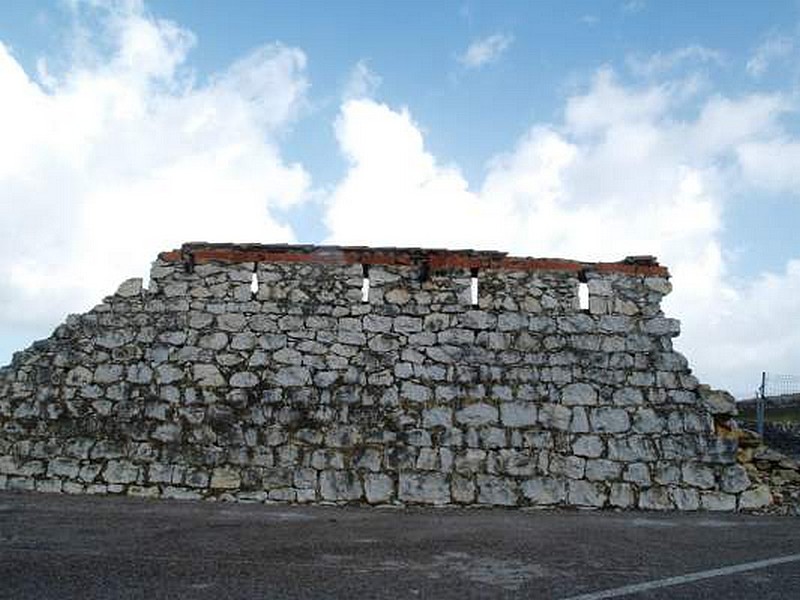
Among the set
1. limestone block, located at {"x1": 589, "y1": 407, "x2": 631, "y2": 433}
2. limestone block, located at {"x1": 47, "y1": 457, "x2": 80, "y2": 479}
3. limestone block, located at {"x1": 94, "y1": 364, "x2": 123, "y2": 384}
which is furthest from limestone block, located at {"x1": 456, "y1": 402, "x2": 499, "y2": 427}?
limestone block, located at {"x1": 47, "y1": 457, "x2": 80, "y2": 479}

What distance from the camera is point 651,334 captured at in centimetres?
840

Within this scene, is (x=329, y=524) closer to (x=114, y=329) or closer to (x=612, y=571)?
(x=612, y=571)

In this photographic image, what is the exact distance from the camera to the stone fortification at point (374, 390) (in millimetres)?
7719

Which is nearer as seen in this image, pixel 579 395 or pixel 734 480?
pixel 734 480

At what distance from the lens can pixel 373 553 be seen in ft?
15.7

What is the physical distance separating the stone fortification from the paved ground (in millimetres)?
698

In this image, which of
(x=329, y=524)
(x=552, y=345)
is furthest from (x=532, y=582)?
(x=552, y=345)

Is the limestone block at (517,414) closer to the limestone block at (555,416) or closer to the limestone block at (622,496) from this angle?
the limestone block at (555,416)

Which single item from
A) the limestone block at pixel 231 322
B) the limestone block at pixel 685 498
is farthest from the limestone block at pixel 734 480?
the limestone block at pixel 231 322

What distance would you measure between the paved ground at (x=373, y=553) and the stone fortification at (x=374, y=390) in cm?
70

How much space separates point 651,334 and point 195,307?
6284mm

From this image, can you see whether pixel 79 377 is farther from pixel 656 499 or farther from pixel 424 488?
pixel 656 499

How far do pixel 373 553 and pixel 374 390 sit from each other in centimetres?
334

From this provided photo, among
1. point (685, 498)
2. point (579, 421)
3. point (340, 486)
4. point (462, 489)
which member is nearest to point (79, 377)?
point (340, 486)
